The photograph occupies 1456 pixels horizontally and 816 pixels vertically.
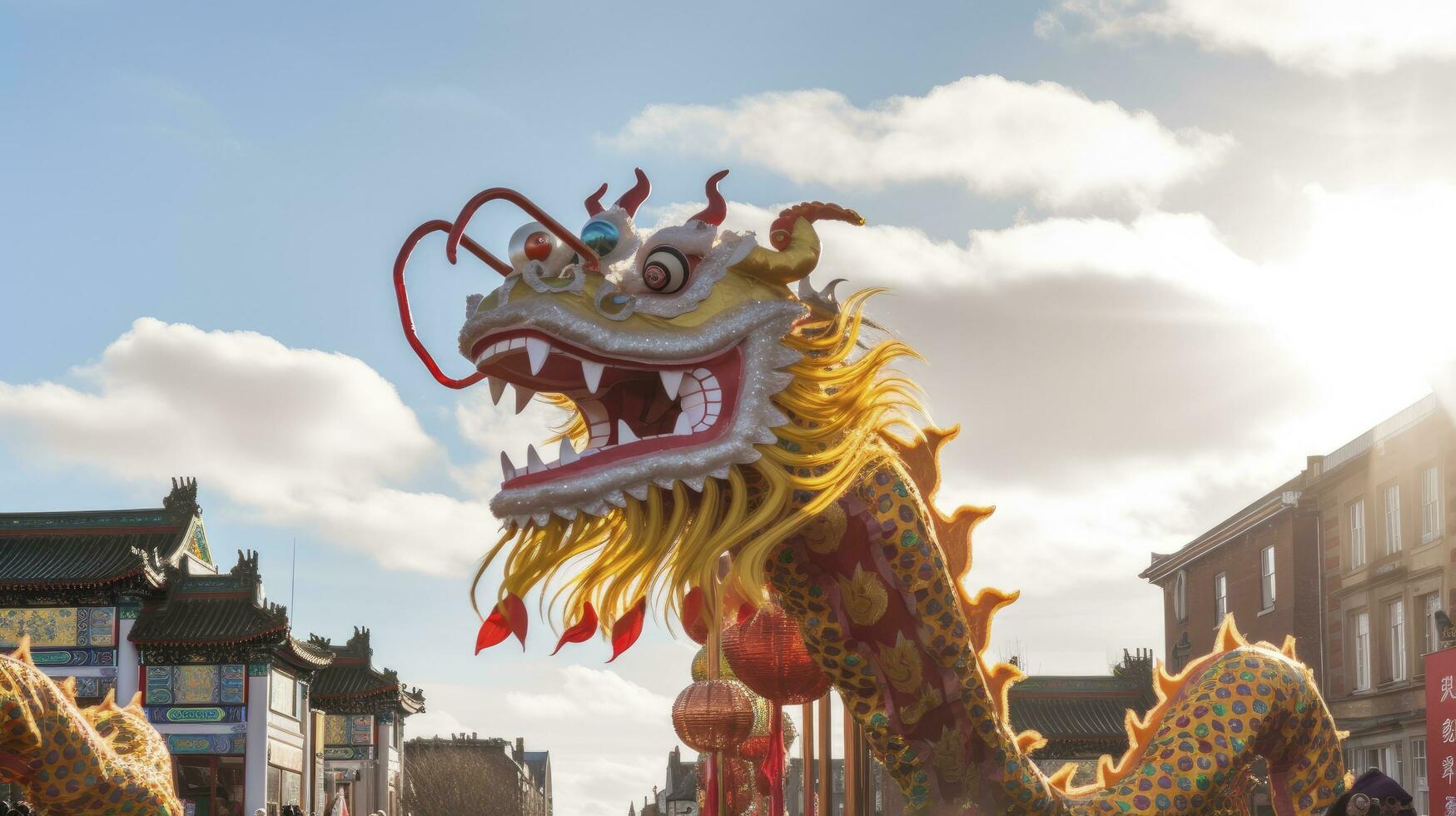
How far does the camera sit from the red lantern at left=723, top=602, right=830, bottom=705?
7004 mm

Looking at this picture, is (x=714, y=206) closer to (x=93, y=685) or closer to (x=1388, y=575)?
(x=1388, y=575)

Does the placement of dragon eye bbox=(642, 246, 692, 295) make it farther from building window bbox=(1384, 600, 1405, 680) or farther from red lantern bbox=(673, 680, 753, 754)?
building window bbox=(1384, 600, 1405, 680)

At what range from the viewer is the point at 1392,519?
87.3 feet

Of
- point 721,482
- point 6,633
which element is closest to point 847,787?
point 721,482

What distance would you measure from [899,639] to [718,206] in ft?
5.60

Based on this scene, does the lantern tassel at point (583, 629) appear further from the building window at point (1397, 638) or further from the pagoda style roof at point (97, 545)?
the pagoda style roof at point (97, 545)

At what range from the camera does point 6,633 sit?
30.7 metres

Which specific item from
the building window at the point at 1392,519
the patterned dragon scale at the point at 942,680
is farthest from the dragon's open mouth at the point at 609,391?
the building window at the point at 1392,519

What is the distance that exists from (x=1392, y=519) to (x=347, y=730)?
2755 cm

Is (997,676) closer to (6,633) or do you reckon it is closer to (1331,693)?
(1331,693)

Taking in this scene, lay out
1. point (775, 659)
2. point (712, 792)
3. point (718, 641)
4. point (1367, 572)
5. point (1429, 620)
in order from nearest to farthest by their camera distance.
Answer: point (718, 641) < point (775, 659) < point (712, 792) < point (1429, 620) < point (1367, 572)

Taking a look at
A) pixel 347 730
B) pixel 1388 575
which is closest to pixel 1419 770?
pixel 1388 575

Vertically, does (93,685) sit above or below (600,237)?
below

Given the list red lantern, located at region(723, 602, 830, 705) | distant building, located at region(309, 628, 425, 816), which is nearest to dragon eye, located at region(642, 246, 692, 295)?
red lantern, located at region(723, 602, 830, 705)
